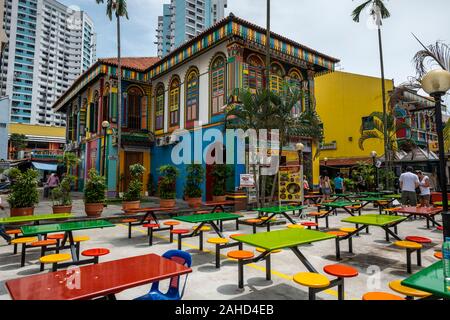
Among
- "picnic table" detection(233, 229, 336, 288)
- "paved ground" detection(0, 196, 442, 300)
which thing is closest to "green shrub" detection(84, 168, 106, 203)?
"paved ground" detection(0, 196, 442, 300)

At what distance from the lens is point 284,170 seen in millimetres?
11586

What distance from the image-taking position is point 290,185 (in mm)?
11398

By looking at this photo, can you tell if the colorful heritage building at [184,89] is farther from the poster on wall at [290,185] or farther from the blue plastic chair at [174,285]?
the blue plastic chair at [174,285]

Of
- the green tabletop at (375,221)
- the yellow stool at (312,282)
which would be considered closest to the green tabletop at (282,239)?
the yellow stool at (312,282)

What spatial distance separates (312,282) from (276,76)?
15.2m

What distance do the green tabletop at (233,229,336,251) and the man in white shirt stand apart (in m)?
7.62

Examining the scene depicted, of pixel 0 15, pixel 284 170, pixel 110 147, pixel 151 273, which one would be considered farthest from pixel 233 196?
pixel 0 15

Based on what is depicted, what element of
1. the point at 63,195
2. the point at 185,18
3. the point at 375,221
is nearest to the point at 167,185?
the point at 63,195

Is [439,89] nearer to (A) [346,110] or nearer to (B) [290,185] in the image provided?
(B) [290,185]

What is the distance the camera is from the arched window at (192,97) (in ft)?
57.2

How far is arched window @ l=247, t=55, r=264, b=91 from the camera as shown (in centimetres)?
1543

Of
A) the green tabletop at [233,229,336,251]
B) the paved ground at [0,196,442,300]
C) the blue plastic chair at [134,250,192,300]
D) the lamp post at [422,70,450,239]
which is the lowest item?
the paved ground at [0,196,442,300]

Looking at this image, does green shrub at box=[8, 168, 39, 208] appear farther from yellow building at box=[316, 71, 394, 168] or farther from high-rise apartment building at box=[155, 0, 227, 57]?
high-rise apartment building at box=[155, 0, 227, 57]

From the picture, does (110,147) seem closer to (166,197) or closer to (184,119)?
(184,119)
